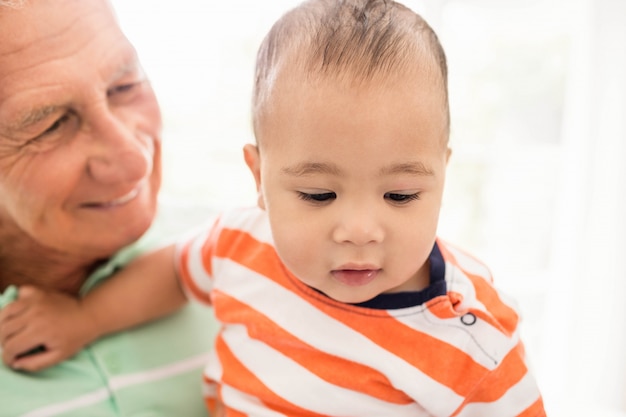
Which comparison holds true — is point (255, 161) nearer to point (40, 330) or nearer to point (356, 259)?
point (356, 259)

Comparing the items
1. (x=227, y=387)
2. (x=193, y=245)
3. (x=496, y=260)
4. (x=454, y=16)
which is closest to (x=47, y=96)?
(x=193, y=245)

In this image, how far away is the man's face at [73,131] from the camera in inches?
35.1

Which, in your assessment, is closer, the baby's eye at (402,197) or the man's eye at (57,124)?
the baby's eye at (402,197)

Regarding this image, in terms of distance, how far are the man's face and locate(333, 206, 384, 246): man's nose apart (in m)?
0.42

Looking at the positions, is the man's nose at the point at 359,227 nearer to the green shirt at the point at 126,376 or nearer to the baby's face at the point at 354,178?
the baby's face at the point at 354,178

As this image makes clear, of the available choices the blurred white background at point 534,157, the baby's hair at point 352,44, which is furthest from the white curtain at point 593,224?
the baby's hair at point 352,44

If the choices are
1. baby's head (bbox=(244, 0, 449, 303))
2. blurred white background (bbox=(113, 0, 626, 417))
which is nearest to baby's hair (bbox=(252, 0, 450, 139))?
baby's head (bbox=(244, 0, 449, 303))

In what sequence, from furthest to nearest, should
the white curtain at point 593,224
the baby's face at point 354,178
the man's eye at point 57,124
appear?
the white curtain at point 593,224 → the man's eye at point 57,124 → the baby's face at point 354,178

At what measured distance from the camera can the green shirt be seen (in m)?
1.01

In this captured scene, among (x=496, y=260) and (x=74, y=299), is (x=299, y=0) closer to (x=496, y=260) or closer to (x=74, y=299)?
(x=74, y=299)

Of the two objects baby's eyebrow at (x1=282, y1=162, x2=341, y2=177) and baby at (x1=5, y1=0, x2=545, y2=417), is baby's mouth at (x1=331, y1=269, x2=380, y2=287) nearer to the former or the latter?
baby at (x1=5, y1=0, x2=545, y2=417)

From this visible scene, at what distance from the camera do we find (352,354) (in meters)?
0.91

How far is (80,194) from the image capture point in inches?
40.6

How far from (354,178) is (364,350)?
11.0 inches
